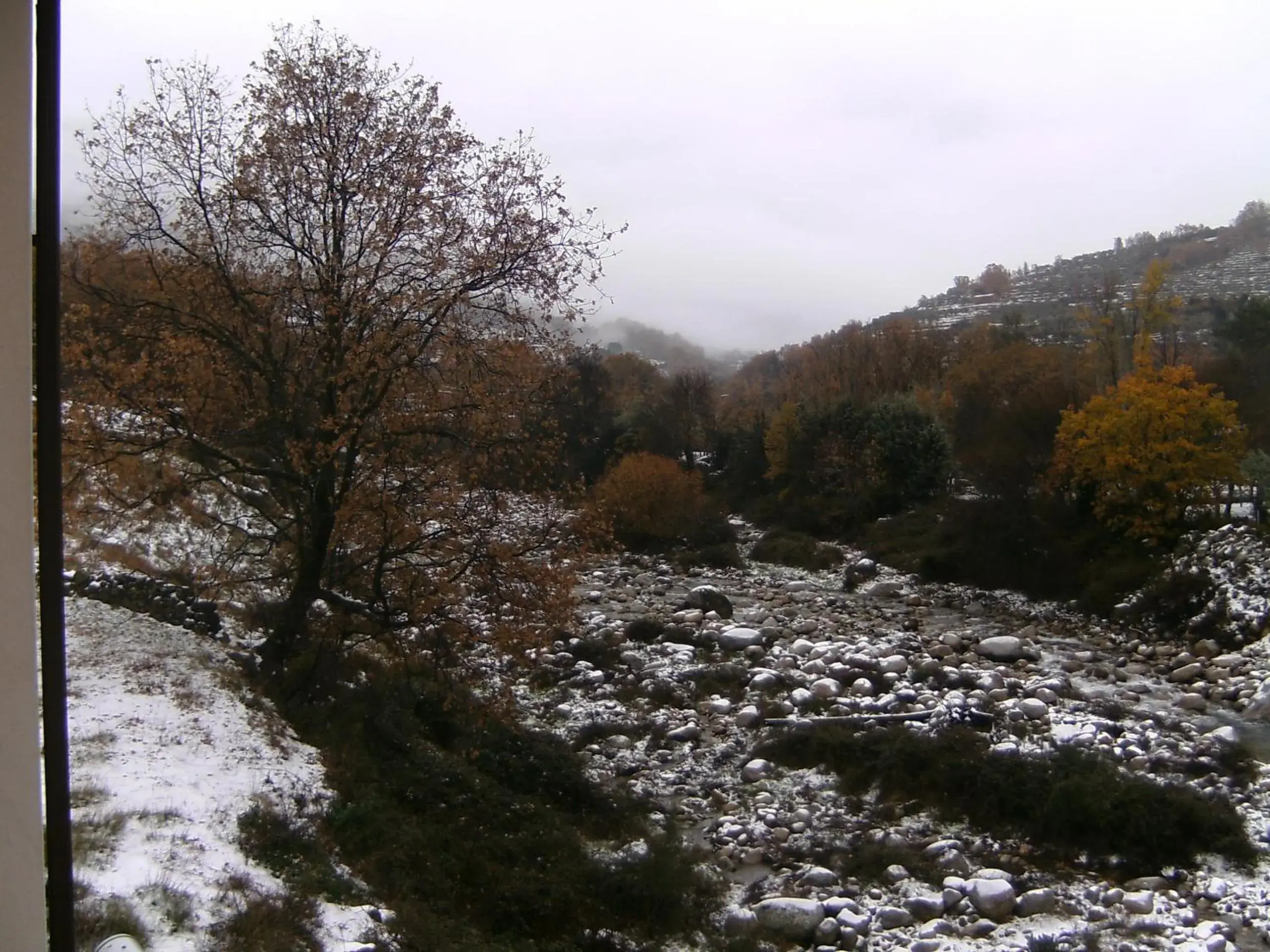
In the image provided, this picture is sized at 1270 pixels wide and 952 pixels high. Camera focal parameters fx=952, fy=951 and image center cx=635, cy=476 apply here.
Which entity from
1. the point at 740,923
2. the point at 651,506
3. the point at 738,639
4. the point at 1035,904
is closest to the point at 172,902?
the point at 740,923

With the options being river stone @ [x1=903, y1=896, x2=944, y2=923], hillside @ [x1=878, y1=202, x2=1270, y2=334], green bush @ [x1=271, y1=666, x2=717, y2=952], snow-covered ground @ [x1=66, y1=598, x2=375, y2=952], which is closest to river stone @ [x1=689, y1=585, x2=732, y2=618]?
green bush @ [x1=271, y1=666, x2=717, y2=952]

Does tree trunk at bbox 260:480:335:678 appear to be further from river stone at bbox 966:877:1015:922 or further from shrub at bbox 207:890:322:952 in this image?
river stone at bbox 966:877:1015:922

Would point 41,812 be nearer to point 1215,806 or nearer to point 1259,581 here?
point 1215,806

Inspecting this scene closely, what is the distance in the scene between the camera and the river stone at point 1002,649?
55.1ft

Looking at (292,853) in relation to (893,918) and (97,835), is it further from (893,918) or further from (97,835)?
(893,918)

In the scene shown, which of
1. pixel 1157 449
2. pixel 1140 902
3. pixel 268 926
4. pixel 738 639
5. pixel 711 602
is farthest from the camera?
pixel 1157 449

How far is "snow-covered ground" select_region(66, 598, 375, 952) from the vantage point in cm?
525

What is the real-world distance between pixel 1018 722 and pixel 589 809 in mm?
6185

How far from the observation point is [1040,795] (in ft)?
32.5

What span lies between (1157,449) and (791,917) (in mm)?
18204

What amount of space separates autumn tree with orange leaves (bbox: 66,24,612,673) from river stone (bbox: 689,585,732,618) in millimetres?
10451

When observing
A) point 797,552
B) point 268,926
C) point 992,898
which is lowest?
point 992,898

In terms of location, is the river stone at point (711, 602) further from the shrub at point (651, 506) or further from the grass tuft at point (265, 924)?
the grass tuft at point (265, 924)

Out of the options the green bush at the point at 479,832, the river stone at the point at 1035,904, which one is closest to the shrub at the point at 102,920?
the green bush at the point at 479,832
